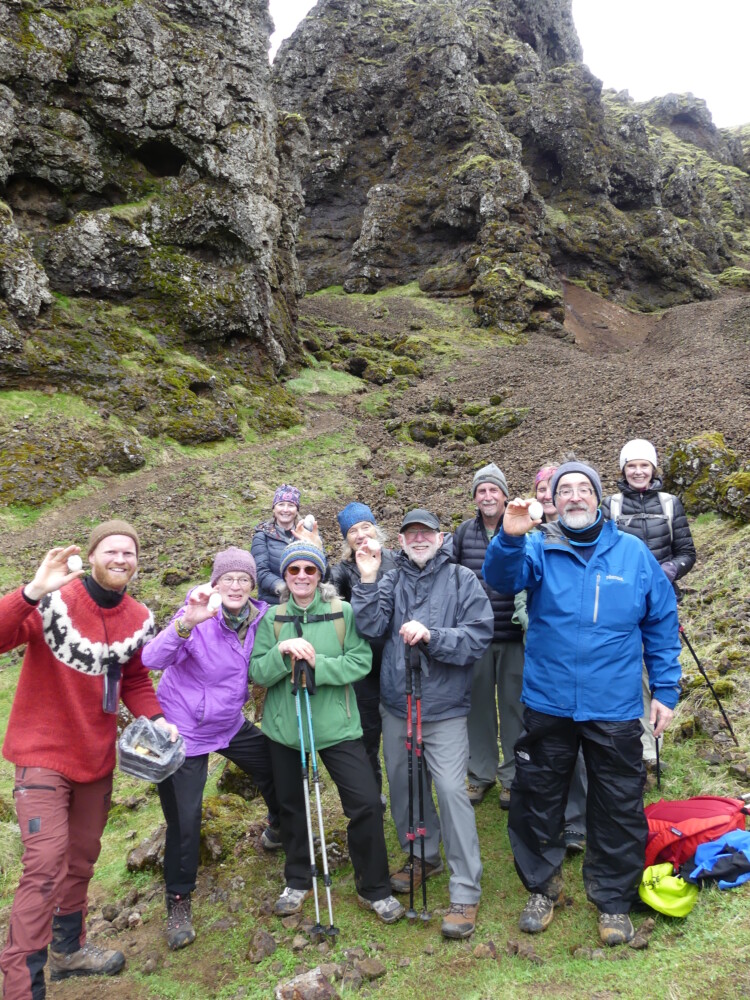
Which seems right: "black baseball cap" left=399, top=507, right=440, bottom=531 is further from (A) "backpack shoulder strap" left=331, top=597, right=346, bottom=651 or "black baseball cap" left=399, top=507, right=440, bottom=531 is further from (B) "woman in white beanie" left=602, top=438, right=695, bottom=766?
(B) "woman in white beanie" left=602, top=438, right=695, bottom=766

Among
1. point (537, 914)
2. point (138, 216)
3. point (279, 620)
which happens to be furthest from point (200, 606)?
point (138, 216)

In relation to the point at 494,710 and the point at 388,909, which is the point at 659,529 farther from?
the point at 388,909

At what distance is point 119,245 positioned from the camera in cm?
2278

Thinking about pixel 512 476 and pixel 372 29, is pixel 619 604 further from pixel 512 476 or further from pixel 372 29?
pixel 372 29

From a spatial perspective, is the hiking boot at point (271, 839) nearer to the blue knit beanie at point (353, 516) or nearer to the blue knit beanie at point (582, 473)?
the blue knit beanie at point (353, 516)

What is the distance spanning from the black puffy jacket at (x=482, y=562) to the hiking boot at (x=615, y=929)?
81.8 inches

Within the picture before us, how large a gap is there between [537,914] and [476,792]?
Answer: 157cm

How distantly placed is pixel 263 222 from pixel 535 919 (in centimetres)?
2738

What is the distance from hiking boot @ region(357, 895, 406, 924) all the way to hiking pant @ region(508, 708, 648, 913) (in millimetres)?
938

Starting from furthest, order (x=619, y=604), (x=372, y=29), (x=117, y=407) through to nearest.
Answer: (x=372, y=29)
(x=117, y=407)
(x=619, y=604)

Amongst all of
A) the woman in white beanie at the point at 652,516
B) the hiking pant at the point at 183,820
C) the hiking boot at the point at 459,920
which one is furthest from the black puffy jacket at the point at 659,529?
the hiking pant at the point at 183,820

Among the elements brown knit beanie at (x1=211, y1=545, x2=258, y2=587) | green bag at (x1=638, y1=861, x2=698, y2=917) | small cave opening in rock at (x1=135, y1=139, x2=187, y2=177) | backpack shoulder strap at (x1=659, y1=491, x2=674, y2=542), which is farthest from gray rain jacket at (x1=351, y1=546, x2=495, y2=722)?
small cave opening in rock at (x1=135, y1=139, x2=187, y2=177)

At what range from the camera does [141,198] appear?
24.0 metres

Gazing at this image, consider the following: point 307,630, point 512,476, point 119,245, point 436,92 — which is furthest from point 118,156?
point 436,92
